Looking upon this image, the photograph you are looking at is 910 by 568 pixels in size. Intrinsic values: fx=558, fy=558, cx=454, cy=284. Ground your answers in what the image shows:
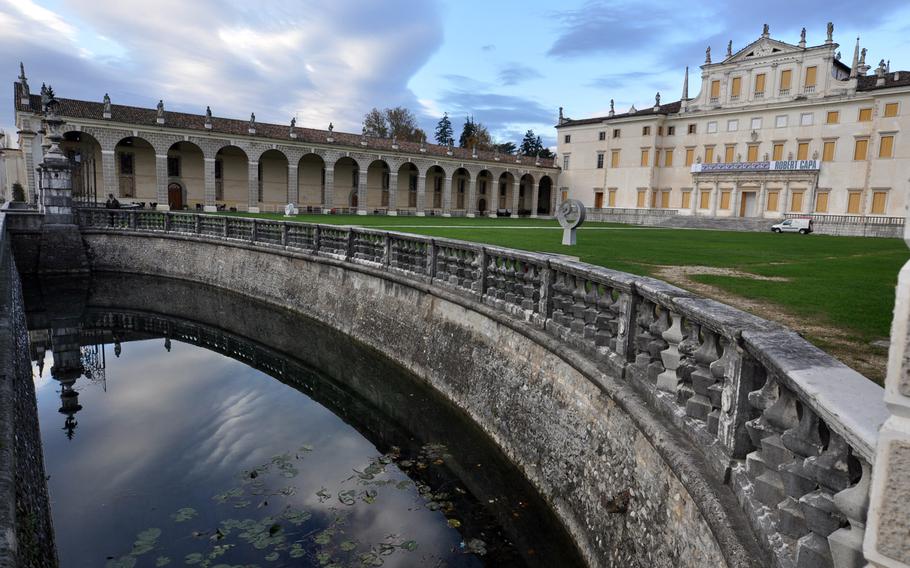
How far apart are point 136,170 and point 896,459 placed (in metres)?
49.9

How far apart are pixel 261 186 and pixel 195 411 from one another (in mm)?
Answer: 42548

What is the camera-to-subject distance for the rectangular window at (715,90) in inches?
1924

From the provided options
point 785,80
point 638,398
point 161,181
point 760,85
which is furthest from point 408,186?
point 638,398

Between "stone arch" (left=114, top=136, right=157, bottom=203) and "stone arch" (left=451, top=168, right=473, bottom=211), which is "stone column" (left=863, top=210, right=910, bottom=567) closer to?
"stone arch" (left=114, top=136, right=157, bottom=203)

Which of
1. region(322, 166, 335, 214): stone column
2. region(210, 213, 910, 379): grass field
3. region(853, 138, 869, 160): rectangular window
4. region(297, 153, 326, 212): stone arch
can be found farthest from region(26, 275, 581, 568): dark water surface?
region(853, 138, 869, 160): rectangular window

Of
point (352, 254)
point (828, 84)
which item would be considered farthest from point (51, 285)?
point (828, 84)

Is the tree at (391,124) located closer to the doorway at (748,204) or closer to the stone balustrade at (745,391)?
the doorway at (748,204)

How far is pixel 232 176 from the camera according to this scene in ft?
155

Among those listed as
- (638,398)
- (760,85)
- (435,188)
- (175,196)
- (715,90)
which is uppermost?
(715,90)

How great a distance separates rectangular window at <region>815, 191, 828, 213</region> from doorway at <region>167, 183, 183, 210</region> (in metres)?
50.6

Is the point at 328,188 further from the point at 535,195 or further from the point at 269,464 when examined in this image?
the point at 269,464

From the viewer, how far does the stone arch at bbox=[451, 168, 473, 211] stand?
196 ft

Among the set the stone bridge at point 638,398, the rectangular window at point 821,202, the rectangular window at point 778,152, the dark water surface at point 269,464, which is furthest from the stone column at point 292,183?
the rectangular window at point 821,202

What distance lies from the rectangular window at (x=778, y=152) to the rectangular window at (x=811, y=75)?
479cm
